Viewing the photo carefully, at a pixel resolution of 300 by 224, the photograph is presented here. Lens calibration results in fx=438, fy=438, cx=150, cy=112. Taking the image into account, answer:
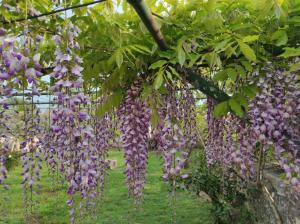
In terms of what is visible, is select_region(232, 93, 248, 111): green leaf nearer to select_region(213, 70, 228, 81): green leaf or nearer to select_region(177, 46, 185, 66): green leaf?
select_region(213, 70, 228, 81): green leaf

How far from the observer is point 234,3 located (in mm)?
1773

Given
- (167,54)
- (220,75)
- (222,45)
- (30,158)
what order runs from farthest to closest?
(30,158) → (220,75) → (167,54) → (222,45)

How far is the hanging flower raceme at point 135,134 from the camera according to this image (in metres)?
2.19

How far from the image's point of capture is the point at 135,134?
2.33m

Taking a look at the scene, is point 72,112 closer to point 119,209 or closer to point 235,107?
point 235,107

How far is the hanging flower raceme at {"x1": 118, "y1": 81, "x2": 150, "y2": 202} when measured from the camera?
219 centimetres

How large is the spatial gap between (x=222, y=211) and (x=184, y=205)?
86.6 inches

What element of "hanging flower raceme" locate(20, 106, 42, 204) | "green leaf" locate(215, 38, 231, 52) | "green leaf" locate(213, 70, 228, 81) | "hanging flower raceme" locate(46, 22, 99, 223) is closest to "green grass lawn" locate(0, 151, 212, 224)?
"hanging flower raceme" locate(20, 106, 42, 204)

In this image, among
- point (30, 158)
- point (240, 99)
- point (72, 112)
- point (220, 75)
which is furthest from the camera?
point (30, 158)

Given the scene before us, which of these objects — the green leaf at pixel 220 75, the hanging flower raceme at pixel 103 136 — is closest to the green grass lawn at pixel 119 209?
the hanging flower raceme at pixel 103 136

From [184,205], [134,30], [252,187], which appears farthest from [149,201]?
[134,30]

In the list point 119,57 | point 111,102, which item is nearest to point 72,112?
point 119,57

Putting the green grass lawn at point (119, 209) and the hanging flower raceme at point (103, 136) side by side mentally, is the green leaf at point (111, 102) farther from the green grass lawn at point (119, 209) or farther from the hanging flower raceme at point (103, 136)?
the green grass lawn at point (119, 209)

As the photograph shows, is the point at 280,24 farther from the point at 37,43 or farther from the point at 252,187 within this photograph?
the point at 252,187
